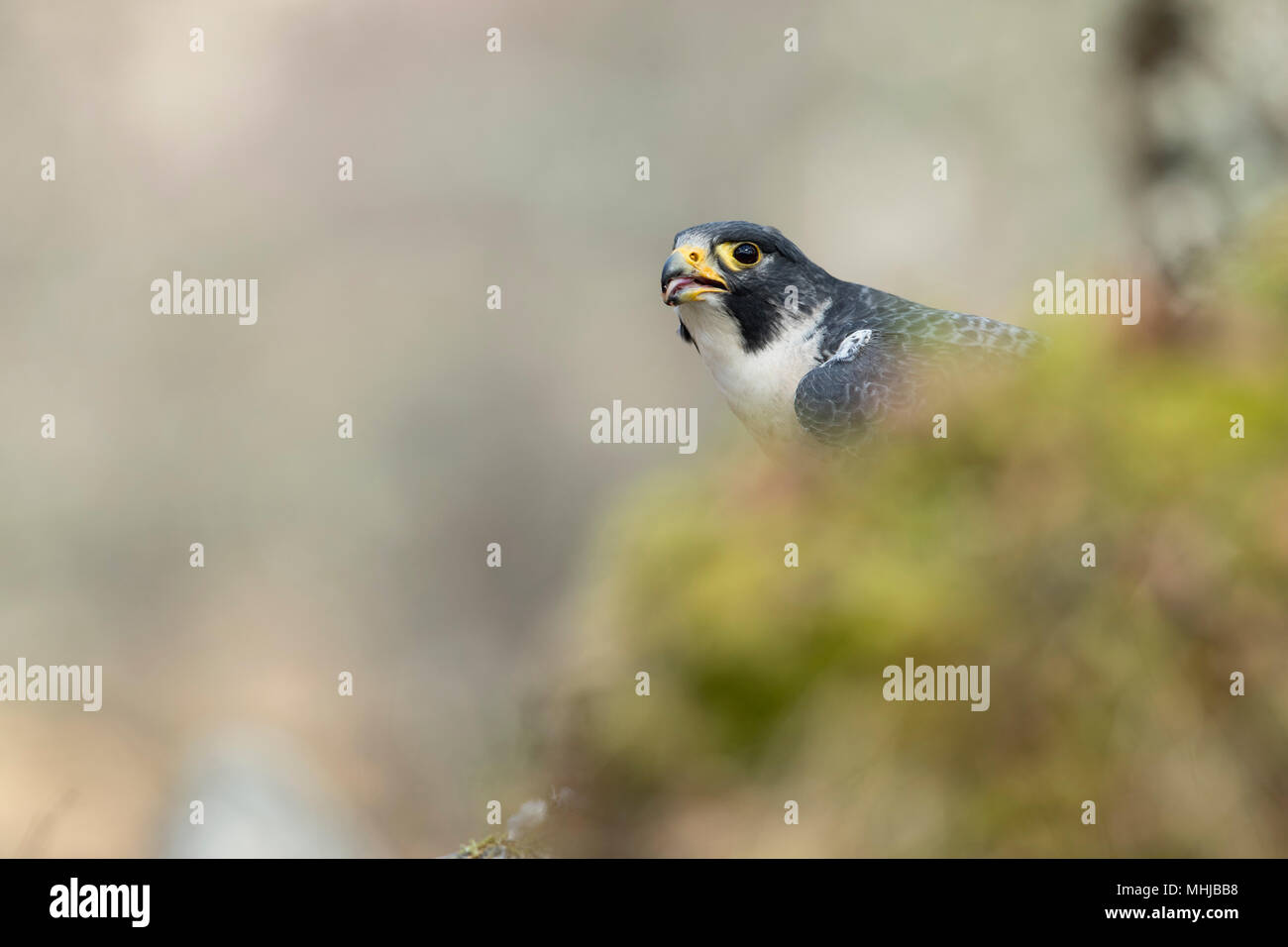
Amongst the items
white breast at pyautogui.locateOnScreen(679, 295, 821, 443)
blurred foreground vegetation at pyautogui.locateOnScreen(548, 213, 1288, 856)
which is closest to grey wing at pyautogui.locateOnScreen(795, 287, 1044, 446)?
white breast at pyautogui.locateOnScreen(679, 295, 821, 443)

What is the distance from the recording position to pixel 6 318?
14766mm

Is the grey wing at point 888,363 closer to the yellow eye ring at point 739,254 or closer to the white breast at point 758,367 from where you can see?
the white breast at point 758,367

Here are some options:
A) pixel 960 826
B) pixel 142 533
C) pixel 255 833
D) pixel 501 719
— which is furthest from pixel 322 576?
pixel 960 826

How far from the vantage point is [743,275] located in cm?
537

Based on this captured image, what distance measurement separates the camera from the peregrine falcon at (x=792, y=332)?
482 centimetres

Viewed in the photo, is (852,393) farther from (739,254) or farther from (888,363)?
(739,254)

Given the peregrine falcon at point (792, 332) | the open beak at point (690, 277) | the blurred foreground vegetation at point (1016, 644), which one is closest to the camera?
the blurred foreground vegetation at point (1016, 644)

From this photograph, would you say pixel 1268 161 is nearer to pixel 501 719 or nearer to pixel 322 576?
pixel 501 719

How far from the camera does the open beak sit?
525 centimetres

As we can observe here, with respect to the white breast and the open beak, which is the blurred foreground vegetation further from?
the open beak

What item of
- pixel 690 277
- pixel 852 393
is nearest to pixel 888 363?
pixel 852 393

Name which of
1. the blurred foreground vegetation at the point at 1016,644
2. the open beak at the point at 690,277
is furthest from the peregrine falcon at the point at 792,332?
the blurred foreground vegetation at the point at 1016,644

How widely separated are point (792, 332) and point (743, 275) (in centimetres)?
36

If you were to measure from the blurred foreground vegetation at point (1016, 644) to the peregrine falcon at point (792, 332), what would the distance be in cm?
205
